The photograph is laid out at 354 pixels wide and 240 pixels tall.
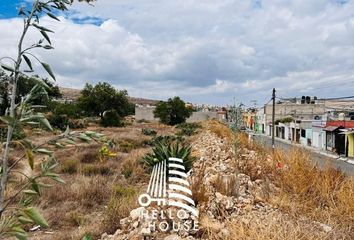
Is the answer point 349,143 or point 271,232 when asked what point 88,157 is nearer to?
point 271,232

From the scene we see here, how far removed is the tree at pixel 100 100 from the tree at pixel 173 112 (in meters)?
12.2

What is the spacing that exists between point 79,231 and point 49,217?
4.75 feet

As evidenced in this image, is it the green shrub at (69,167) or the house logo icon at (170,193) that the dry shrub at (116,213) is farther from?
the green shrub at (69,167)

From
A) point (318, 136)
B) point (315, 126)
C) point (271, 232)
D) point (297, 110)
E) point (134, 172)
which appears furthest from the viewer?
point (297, 110)

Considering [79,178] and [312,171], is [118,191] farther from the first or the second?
[312,171]

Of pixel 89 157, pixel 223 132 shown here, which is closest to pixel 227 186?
pixel 89 157

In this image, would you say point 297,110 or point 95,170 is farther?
point 297,110

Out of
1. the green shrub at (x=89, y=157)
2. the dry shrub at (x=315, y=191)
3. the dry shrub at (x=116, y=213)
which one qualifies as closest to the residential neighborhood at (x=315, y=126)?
the dry shrub at (x=315, y=191)

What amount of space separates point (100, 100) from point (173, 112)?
56.0 feet

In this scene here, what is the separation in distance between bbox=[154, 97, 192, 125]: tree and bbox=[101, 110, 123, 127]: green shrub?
50.4 ft

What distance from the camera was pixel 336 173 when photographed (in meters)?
8.01

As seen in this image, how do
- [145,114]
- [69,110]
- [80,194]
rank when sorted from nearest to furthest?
[80,194] → [69,110] → [145,114]

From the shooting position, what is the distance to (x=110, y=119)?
52156 mm

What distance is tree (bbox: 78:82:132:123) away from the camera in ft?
182
